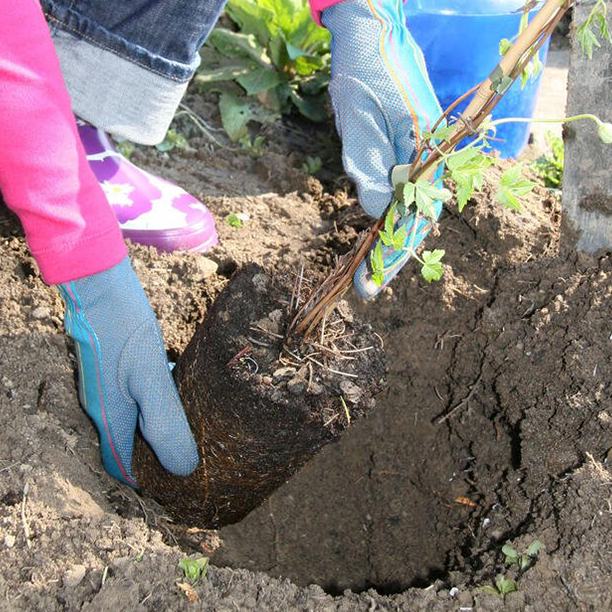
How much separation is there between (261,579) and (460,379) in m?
0.82

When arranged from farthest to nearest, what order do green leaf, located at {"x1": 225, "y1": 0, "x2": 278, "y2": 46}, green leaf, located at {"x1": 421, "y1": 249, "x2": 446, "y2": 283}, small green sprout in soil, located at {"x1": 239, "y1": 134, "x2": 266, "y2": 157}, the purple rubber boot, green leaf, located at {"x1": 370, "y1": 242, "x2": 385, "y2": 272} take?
1. green leaf, located at {"x1": 225, "y1": 0, "x2": 278, "y2": 46}
2. small green sprout in soil, located at {"x1": 239, "y1": 134, "x2": 266, "y2": 157}
3. the purple rubber boot
4. green leaf, located at {"x1": 370, "y1": 242, "x2": 385, "y2": 272}
5. green leaf, located at {"x1": 421, "y1": 249, "x2": 446, "y2": 283}

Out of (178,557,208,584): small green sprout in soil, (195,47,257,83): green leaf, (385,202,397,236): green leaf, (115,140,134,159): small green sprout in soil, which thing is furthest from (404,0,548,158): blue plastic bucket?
(178,557,208,584): small green sprout in soil

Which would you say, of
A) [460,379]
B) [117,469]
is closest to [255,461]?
[117,469]

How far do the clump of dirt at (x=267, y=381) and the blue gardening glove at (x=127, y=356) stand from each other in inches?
1.6

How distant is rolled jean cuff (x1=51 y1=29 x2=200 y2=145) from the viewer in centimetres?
198

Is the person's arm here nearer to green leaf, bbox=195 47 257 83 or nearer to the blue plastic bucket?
the blue plastic bucket

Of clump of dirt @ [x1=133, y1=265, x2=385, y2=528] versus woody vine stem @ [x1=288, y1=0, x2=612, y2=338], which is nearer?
woody vine stem @ [x1=288, y1=0, x2=612, y2=338]

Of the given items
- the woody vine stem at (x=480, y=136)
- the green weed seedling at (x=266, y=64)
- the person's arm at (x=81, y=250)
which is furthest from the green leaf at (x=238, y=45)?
the woody vine stem at (x=480, y=136)

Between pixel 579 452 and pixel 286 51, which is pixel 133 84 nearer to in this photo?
pixel 286 51

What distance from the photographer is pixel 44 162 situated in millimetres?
1408

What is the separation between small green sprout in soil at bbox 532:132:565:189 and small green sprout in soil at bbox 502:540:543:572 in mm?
1437

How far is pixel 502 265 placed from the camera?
1983 millimetres

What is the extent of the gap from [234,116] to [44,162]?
1586 mm

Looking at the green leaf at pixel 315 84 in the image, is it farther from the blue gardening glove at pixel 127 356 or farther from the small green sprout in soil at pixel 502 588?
the small green sprout in soil at pixel 502 588
